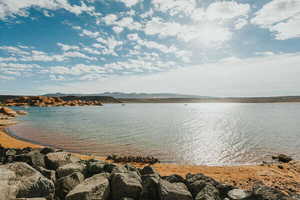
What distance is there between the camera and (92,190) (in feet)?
14.9

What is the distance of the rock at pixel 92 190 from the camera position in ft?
14.3

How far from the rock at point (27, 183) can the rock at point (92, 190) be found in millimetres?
747

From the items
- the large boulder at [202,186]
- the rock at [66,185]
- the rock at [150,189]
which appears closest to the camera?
the rock at [66,185]

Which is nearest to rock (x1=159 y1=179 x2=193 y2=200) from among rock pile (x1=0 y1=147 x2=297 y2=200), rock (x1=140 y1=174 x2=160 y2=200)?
rock pile (x1=0 y1=147 x2=297 y2=200)

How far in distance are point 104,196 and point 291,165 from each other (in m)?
13.1

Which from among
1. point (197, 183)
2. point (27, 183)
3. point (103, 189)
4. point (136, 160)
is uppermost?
point (27, 183)

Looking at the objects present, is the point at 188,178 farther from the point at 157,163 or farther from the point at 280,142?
the point at 280,142

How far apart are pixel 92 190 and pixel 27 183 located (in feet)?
5.92

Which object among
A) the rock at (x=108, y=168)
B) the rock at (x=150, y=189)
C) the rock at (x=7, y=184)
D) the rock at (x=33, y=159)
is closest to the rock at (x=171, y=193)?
the rock at (x=150, y=189)

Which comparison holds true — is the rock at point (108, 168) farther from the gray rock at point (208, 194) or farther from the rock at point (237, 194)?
the rock at point (237, 194)

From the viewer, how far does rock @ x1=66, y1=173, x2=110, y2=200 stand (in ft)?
14.3

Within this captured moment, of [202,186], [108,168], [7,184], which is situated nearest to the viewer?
[7,184]

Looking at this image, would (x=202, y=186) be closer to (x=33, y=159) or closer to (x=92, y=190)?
(x=92, y=190)

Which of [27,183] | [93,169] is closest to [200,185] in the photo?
[93,169]
